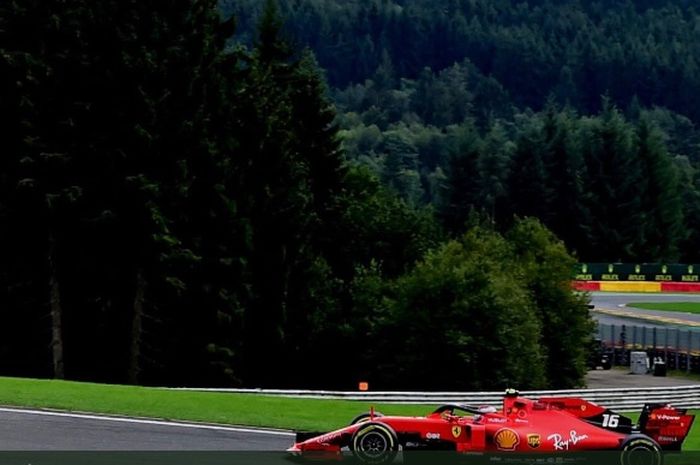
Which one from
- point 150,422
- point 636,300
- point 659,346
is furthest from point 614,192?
point 150,422

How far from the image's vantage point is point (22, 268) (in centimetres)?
4512

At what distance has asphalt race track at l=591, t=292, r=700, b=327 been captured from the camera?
236ft

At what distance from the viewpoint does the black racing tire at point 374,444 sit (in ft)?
58.5

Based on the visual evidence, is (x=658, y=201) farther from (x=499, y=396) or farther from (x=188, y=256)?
(x=499, y=396)

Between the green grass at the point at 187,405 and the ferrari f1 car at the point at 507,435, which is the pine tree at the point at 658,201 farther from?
the ferrari f1 car at the point at 507,435

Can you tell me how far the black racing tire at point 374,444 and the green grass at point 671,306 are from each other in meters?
64.0

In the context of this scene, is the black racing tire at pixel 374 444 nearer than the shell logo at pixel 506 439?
Yes

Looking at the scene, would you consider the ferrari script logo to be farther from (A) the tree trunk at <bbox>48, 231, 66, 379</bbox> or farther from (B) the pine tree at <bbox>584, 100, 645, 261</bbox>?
(B) the pine tree at <bbox>584, 100, 645, 261</bbox>

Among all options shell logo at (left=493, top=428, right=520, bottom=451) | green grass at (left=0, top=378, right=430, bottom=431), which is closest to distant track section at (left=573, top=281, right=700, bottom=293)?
green grass at (left=0, top=378, right=430, bottom=431)

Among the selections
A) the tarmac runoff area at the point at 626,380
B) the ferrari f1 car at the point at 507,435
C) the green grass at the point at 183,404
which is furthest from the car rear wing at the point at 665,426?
the tarmac runoff area at the point at 626,380

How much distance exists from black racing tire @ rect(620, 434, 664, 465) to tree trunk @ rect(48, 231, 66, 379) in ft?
96.2

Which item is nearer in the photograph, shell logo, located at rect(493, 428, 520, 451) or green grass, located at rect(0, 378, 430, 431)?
shell logo, located at rect(493, 428, 520, 451)

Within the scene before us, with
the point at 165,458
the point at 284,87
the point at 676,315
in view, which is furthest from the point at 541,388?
the point at 676,315

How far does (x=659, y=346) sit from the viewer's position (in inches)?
2152
